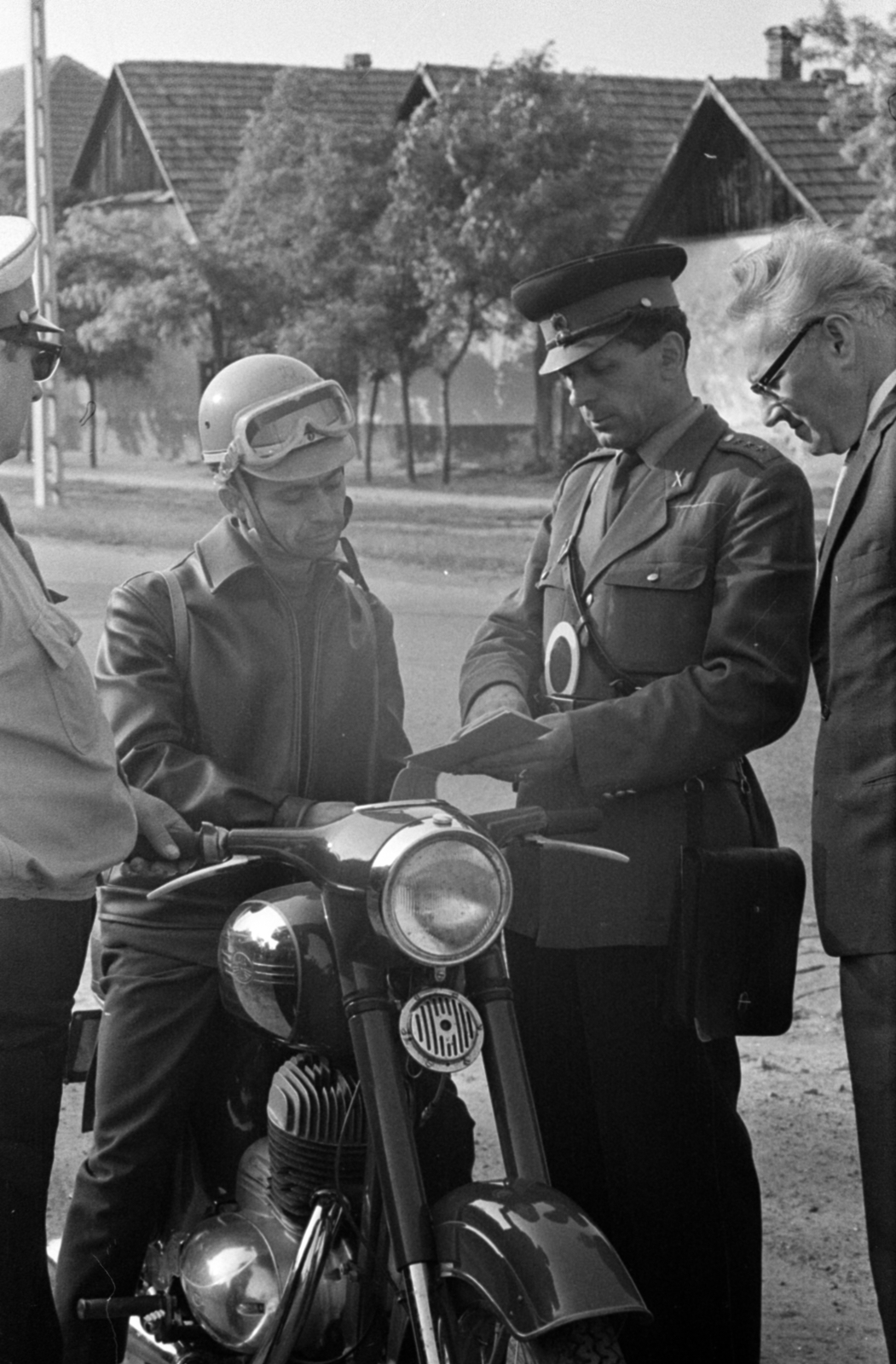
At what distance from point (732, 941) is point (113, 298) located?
232 centimetres

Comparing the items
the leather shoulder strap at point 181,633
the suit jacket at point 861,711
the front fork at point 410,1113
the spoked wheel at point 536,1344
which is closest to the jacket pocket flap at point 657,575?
the suit jacket at point 861,711

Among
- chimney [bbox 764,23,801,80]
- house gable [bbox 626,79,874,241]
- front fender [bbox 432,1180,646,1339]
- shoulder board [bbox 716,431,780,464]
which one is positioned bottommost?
front fender [bbox 432,1180,646,1339]

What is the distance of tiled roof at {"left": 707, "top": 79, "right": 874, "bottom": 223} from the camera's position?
428 cm

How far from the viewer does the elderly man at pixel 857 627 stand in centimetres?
239

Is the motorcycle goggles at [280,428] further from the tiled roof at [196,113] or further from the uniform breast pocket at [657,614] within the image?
the tiled roof at [196,113]

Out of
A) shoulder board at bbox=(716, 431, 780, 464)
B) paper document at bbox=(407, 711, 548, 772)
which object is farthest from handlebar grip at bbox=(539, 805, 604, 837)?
shoulder board at bbox=(716, 431, 780, 464)

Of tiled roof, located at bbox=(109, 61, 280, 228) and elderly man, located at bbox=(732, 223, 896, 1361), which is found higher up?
tiled roof, located at bbox=(109, 61, 280, 228)

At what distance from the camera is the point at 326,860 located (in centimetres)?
201

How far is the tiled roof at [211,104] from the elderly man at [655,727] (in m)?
1.67

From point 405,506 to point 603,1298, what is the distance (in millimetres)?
3315

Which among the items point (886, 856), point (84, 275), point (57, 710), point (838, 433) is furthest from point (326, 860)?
point (84, 275)

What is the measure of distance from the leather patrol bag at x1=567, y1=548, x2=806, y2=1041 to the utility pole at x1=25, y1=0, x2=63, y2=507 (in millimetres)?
1864

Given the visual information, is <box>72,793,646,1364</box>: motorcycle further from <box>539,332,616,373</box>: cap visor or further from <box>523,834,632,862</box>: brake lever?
<box>539,332,616,373</box>: cap visor

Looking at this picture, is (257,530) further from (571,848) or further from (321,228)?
(321,228)
